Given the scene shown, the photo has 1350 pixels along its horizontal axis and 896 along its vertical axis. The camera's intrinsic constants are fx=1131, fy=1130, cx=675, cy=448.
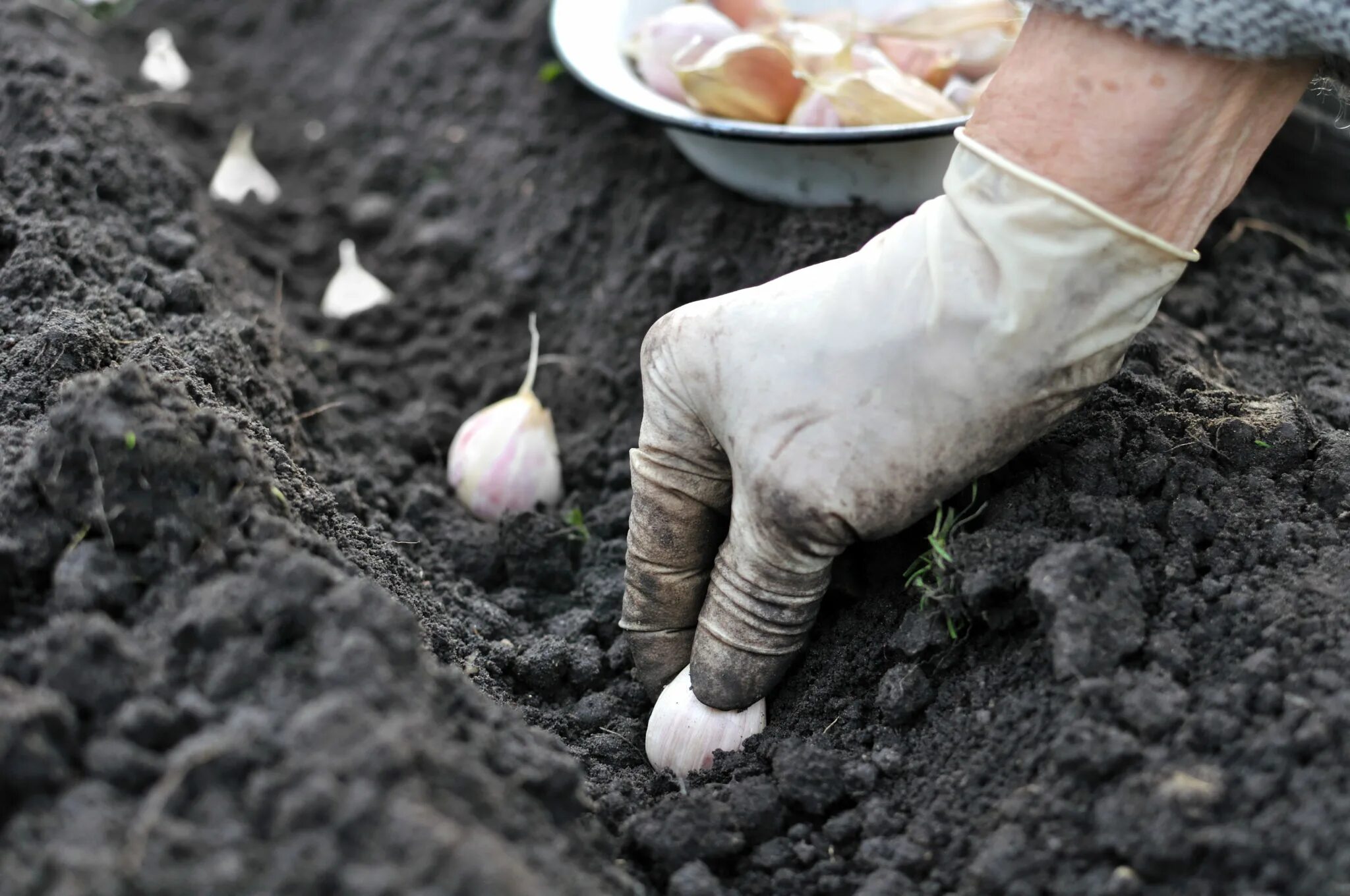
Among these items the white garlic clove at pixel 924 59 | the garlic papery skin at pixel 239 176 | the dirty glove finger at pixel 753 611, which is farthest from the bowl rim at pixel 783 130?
the garlic papery skin at pixel 239 176

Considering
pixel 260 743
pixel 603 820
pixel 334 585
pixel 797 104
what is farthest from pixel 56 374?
pixel 797 104

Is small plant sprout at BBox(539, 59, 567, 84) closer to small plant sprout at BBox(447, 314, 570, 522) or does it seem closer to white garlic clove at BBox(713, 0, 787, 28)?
white garlic clove at BBox(713, 0, 787, 28)

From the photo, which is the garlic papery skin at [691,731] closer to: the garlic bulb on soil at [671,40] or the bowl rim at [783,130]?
the bowl rim at [783,130]

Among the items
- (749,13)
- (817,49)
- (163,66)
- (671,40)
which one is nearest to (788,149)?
(817,49)

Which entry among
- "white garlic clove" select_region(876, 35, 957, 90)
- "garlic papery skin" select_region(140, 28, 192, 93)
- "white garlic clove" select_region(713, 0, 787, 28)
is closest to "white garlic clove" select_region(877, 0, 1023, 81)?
"white garlic clove" select_region(876, 35, 957, 90)

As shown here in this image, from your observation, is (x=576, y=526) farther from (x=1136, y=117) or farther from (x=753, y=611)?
(x=1136, y=117)
